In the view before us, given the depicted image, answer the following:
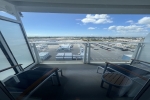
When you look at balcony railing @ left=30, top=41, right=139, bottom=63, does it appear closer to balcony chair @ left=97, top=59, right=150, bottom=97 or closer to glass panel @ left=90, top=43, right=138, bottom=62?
glass panel @ left=90, top=43, right=138, bottom=62

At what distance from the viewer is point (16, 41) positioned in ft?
8.64

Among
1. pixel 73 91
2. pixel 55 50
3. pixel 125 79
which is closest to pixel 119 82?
pixel 125 79

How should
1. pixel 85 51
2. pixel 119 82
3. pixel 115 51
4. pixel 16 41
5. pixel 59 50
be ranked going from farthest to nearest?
1. pixel 85 51
2. pixel 59 50
3. pixel 115 51
4. pixel 16 41
5. pixel 119 82

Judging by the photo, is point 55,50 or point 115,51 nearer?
point 115,51

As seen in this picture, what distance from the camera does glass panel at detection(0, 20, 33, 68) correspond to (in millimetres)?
2215

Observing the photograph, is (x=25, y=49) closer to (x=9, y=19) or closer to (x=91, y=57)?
(x=9, y=19)

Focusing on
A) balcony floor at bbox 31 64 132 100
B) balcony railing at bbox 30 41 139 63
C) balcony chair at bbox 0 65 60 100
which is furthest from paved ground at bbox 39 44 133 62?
balcony chair at bbox 0 65 60 100

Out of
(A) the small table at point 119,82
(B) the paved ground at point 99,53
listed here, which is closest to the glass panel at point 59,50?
(B) the paved ground at point 99,53

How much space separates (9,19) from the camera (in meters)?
2.28

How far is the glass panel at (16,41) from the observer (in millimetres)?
2215

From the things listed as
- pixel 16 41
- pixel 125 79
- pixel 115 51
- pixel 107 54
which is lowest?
pixel 125 79

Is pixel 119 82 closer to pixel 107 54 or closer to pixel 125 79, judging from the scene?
pixel 125 79

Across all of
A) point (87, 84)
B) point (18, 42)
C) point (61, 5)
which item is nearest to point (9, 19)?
point (18, 42)

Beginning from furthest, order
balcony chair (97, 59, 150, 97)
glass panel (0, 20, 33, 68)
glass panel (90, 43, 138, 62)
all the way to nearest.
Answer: glass panel (90, 43, 138, 62) → glass panel (0, 20, 33, 68) → balcony chair (97, 59, 150, 97)
